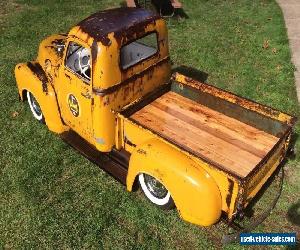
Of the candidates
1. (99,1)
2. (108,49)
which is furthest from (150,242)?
(99,1)

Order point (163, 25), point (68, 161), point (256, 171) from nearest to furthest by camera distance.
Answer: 1. point (256, 171)
2. point (163, 25)
3. point (68, 161)

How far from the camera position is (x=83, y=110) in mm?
5934

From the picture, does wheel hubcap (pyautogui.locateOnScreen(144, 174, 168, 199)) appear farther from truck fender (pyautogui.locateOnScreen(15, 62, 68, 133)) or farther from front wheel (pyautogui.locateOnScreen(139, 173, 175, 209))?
truck fender (pyautogui.locateOnScreen(15, 62, 68, 133))

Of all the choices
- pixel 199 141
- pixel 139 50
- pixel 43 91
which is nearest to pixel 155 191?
A: pixel 199 141

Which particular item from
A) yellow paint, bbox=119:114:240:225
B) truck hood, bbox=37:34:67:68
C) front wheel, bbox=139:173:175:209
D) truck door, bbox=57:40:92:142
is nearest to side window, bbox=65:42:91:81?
truck door, bbox=57:40:92:142

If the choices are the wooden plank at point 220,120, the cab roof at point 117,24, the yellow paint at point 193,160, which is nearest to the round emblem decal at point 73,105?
the yellow paint at point 193,160

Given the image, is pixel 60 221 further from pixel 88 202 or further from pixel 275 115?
pixel 275 115

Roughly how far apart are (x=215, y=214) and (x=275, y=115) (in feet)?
6.04

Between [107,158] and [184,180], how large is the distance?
1.88 m

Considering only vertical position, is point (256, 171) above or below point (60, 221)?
above

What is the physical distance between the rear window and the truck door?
0.56 m

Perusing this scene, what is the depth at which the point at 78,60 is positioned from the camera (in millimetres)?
6102

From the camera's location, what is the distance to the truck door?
5.74m

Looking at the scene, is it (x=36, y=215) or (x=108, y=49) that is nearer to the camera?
(x=108, y=49)
